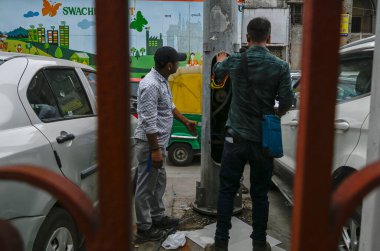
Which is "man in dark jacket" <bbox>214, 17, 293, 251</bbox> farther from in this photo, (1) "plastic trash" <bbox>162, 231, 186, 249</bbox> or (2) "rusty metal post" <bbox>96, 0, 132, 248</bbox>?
(2) "rusty metal post" <bbox>96, 0, 132, 248</bbox>

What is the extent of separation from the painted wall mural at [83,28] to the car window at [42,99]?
6878 millimetres

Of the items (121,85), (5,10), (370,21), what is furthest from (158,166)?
(370,21)

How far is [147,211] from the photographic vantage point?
3.48 meters

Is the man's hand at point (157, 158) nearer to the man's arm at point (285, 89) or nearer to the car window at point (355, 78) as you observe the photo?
the man's arm at point (285, 89)

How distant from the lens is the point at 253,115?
9.34 feet

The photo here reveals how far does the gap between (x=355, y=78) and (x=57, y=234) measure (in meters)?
2.58

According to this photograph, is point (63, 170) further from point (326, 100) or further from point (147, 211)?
point (326, 100)

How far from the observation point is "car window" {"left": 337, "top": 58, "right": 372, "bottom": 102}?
3.04 meters

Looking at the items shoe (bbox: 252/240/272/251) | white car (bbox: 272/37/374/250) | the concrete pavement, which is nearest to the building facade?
the concrete pavement

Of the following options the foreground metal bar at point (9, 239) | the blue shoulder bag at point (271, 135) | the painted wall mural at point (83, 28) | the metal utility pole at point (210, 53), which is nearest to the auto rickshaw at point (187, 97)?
the metal utility pole at point (210, 53)

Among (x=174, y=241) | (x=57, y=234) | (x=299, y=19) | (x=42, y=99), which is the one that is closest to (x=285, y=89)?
(x=174, y=241)

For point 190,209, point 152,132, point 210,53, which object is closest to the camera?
point 152,132

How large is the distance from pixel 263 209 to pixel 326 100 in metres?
2.37

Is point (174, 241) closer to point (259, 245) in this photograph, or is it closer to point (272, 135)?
point (259, 245)
